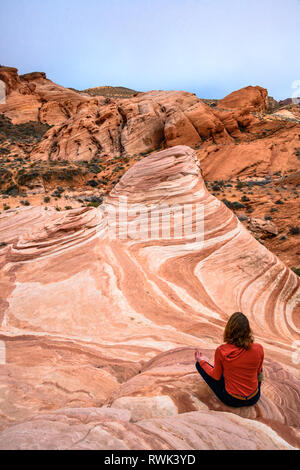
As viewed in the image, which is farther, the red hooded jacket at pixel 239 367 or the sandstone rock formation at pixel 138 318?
the red hooded jacket at pixel 239 367

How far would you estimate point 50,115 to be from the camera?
51.8m

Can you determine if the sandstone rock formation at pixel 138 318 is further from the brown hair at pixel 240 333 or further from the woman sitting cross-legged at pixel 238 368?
the brown hair at pixel 240 333

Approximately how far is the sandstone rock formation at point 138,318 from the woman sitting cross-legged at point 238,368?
0.13m

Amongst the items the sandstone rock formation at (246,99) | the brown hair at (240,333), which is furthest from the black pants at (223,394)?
the sandstone rock formation at (246,99)

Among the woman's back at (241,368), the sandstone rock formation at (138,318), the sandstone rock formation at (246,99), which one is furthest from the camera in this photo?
the sandstone rock formation at (246,99)

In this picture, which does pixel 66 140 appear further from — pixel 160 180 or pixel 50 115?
pixel 160 180

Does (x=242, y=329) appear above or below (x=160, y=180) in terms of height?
below

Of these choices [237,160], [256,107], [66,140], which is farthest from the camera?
[256,107]

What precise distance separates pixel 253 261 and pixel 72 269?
16.4ft

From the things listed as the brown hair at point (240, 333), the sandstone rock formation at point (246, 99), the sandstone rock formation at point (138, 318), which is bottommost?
the sandstone rock formation at point (138, 318)

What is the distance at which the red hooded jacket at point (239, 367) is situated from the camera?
2289mm

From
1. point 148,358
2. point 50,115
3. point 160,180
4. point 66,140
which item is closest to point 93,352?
point 148,358

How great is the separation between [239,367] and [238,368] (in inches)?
0.6

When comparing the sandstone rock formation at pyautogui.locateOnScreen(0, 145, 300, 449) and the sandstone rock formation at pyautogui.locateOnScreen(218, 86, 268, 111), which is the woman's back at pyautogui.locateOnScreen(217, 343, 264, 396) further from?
the sandstone rock formation at pyautogui.locateOnScreen(218, 86, 268, 111)
